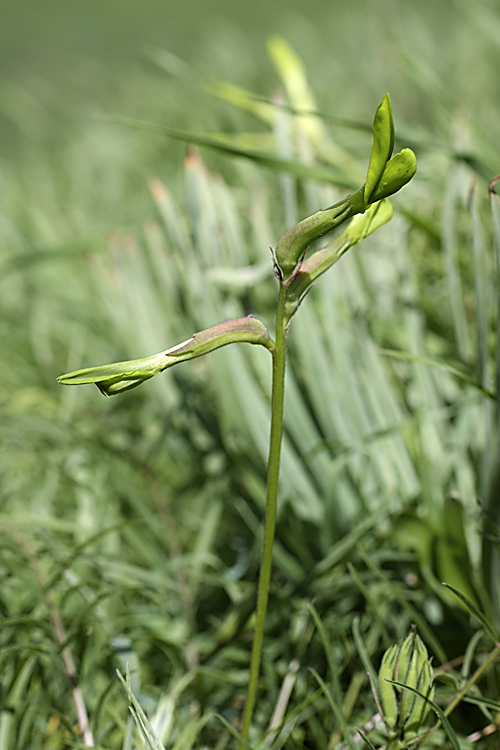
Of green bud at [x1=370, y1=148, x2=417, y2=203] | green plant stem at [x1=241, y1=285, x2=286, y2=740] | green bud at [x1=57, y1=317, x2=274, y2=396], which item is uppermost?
green bud at [x1=370, y1=148, x2=417, y2=203]

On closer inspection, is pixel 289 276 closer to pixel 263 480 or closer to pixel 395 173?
pixel 395 173

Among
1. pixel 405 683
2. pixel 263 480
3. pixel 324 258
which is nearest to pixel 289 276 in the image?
pixel 324 258

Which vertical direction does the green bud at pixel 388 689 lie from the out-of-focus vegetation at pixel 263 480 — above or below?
below

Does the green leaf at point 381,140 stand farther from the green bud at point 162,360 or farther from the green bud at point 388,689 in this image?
the green bud at point 388,689

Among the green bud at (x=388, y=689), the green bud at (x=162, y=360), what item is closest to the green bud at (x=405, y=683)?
the green bud at (x=388, y=689)

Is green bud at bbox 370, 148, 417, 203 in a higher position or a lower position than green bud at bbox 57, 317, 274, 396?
higher

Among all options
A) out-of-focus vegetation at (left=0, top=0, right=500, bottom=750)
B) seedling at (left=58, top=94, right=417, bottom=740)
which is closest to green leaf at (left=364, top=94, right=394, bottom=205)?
seedling at (left=58, top=94, right=417, bottom=740)

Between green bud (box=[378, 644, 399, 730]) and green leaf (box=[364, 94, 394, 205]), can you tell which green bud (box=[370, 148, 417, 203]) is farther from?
green bud (box=[378, 644, 399, 730])

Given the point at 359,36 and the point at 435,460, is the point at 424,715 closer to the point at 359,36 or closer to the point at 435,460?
the point at 435,460
